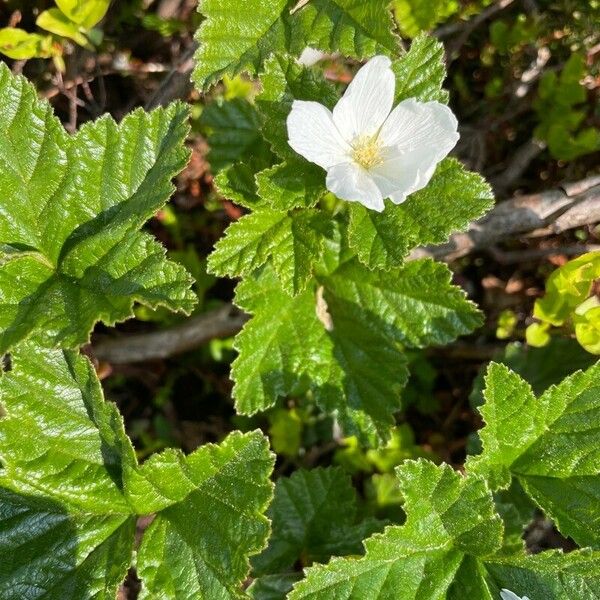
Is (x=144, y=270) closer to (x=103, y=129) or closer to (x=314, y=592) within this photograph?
(x=103, y=129)

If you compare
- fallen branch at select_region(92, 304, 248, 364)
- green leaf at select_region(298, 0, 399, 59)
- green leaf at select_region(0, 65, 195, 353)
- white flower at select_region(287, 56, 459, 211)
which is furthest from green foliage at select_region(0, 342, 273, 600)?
green leaf at select_region(298, 0, 399, 59)

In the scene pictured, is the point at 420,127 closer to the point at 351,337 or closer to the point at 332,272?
the point at 332,272

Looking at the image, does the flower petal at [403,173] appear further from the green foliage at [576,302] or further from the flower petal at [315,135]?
the green foliage at [576,302]

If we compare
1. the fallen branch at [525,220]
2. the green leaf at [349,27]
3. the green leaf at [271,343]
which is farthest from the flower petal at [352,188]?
the fallen branch at [525,220]

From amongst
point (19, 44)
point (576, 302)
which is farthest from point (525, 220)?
point (19, 44)

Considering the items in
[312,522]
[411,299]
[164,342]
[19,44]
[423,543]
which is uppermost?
[19,44]

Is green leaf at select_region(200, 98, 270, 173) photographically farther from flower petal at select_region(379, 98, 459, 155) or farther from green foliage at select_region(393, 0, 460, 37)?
flower petal at select_region(379, 98, 459, 155)
